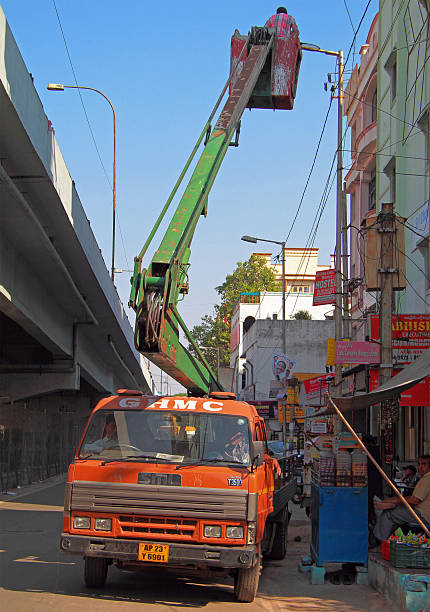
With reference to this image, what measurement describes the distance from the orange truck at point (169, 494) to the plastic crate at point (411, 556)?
1625mm

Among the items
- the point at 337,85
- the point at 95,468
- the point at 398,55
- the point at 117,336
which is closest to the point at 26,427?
the point at 117,336

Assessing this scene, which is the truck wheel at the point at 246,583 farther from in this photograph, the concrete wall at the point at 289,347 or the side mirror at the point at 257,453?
the concrete wall at the point at 289,347

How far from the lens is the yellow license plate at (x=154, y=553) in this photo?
8.20m

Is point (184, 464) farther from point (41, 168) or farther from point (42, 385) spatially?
point (42, 385)

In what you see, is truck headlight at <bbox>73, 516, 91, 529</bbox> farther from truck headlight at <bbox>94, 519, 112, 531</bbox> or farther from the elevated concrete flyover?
the elevated concrete flyover

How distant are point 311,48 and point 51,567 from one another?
13.5 meters

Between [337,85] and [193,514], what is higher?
[337,85]

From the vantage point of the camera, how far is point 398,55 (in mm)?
25203

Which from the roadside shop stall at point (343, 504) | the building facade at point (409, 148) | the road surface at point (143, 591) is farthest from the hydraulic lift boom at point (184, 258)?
the building facade at point (409, 148)

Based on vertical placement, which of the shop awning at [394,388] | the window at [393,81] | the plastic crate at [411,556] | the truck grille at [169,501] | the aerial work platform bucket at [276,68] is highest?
the window at [393,81]

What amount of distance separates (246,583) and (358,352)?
744 centimetres

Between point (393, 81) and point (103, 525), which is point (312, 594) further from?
point (393, 81)

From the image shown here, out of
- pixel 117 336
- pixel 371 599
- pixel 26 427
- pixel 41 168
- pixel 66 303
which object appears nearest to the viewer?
pixel 371 599

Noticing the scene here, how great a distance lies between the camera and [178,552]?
820 cm
